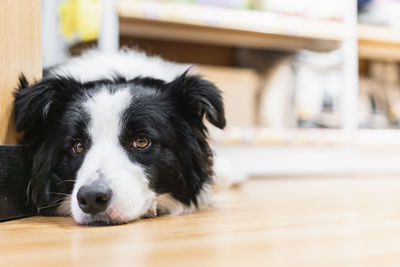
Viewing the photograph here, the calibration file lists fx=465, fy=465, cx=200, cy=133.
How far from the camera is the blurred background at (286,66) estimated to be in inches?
106

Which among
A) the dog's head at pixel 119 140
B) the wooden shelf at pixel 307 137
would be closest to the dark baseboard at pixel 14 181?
Result: the dog's head at pixel 119 140

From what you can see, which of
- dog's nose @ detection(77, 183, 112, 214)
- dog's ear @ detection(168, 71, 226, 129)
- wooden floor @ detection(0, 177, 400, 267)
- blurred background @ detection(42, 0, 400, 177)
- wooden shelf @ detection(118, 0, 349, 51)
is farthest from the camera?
blurred background @ detection(42, 0, 400, 177)

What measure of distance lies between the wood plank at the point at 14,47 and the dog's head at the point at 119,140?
0.03 metres

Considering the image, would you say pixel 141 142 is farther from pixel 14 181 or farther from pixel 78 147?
pixel 14 181

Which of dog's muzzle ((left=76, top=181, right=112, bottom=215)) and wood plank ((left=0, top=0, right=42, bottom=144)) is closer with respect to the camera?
dog's muzzle ((left=76, top=181, right=112, bottom=215))

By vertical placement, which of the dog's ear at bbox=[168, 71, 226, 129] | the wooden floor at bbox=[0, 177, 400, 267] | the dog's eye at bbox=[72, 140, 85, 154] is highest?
the dog's ear at bbox=[168, 71, 226, 129]

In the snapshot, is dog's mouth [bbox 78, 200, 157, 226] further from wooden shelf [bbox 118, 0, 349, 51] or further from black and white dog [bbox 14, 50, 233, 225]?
wooden shelf [bbox 118, 0, 349, 51]

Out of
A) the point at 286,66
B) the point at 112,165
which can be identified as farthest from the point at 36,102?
the point at 286,66

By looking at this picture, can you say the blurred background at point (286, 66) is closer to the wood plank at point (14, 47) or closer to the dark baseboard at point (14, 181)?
the wood plank at point (14, 47)

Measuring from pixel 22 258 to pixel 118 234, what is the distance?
0.84ft

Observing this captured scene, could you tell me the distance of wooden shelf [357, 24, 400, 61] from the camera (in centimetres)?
312

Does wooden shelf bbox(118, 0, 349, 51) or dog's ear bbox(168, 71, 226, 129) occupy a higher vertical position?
wooden shelf bbox(118, 0, 349, 51)

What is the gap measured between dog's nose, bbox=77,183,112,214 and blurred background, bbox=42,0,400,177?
155 centimetres

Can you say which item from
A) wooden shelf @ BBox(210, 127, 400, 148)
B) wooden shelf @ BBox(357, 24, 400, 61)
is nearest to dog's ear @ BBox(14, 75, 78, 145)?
wooden shelf @ BBox(210, 127, 400, 148)
